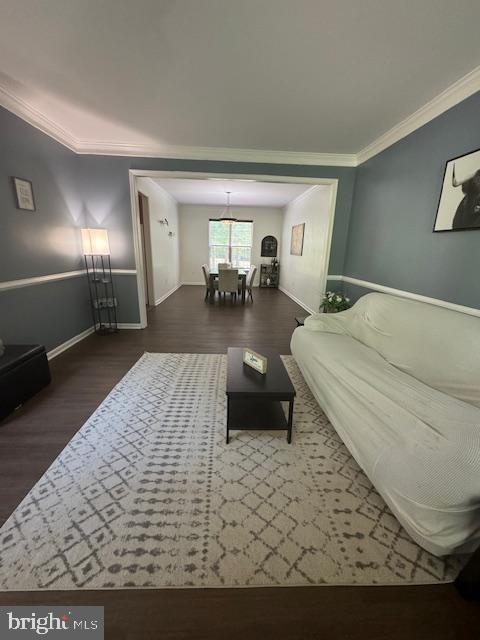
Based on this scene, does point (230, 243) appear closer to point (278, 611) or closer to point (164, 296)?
point (164, 296)

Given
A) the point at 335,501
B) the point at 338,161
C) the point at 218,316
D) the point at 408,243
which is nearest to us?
the point at 335,501

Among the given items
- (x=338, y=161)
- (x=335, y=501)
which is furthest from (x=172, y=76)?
(x=335, y=501)

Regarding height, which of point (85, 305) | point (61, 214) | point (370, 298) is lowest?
point (85, 305)

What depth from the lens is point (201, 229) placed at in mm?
8359

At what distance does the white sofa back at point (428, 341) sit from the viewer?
1.59 meters

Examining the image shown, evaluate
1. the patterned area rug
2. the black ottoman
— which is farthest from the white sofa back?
the black ottoman

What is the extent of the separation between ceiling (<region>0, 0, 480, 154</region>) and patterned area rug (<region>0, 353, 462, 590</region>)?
262 centimetres

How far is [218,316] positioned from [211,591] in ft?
13.3

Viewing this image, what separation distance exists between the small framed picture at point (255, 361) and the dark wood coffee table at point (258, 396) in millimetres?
34

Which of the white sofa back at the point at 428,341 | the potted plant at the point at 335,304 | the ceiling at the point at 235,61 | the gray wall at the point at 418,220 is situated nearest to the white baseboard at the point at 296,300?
the potted plant at the point at 335,304

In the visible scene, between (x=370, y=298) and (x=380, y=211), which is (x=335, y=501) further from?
(x=380, y=211)

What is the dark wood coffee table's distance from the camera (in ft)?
5.37

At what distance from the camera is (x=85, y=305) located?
3.68m

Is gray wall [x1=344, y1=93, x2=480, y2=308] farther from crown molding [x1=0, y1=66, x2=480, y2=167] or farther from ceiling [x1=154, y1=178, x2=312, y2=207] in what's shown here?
ceiling [x1=154, y1=178, x2=312, y2=207]
